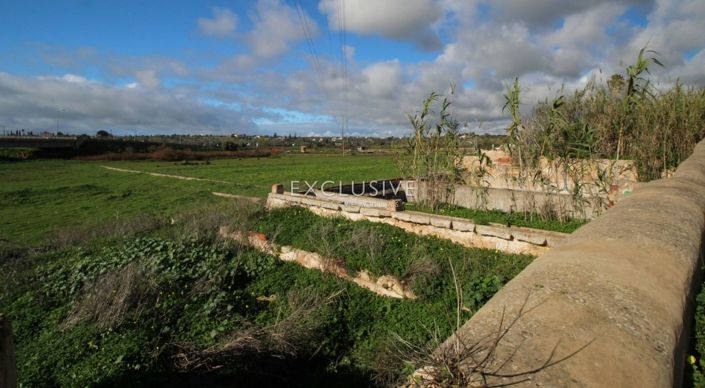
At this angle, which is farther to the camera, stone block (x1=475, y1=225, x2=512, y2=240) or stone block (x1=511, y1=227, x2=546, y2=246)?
stone block (x1=475, y1=225, x2=512, y2=240)

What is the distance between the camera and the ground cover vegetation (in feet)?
13.7

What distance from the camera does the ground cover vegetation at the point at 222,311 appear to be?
4.18 m

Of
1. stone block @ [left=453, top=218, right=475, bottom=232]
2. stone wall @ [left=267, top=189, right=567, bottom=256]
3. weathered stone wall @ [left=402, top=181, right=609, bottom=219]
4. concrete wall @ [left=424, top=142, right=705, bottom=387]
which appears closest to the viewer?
concrete wall @ [left=424, top=142, right=705, bottom=387]

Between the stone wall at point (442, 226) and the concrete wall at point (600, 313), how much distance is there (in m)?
3.67

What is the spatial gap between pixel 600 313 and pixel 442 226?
5.68m

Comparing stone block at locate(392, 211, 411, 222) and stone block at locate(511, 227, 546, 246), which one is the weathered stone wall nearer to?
stone block at locate(511, 227, 546, 246)

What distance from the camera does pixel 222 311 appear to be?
17.4 feet

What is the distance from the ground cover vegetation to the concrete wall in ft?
6.11

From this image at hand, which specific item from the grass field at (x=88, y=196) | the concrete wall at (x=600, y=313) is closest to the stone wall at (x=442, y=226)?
the concrete wall at (x=600, y=313)

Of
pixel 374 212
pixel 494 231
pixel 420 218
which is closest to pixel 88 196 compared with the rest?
pixel 374 212

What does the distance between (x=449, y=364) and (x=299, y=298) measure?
14.7 ft

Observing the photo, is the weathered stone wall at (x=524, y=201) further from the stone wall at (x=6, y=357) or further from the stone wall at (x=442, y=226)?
the stone wall at (x=6, y=357)

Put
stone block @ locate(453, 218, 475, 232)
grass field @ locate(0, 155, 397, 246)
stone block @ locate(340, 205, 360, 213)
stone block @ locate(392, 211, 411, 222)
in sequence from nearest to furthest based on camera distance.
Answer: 1. stone block @ locate(453, 218, 475, 232)
2. stone block @ locate(392, 211, 411, 222)
3. stone block @ locate(340, 205, 360, 213)
4. grass field @ locate(0, 155, 397, 246)

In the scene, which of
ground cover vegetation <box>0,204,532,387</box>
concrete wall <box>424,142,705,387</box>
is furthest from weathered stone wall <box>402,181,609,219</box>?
concrete wall <box>424,142,705,387</box>
